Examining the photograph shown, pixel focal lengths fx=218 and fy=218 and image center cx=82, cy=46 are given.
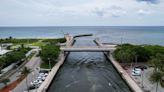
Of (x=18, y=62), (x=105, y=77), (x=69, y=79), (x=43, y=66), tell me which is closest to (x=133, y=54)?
(x=105, y=77)

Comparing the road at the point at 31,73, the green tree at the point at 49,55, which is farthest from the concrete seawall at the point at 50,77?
the road at the point at 31,73

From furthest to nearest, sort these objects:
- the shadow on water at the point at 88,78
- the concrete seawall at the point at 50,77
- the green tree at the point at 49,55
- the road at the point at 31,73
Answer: the green tree at the point at 49,55
the shadow on water at the point at 88,78
the road at the point at 31,73
the concrete seawall at the point at 50,77

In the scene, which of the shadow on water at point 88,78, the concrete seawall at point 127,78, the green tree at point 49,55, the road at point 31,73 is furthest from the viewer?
the green tree at point 49,55

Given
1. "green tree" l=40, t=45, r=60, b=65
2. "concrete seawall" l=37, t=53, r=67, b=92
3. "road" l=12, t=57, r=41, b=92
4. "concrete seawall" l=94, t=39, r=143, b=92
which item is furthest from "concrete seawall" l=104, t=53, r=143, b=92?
"road" l=12, t=57, r=41, b=92

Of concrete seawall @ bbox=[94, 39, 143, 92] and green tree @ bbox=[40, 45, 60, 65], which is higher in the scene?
green tree @ bbox=[40, 45, 60, 65]

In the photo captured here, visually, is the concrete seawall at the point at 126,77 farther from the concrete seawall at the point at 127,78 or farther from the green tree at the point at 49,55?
the green tree at the point at 49,55

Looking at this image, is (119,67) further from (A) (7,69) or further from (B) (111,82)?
(A) (7,69)

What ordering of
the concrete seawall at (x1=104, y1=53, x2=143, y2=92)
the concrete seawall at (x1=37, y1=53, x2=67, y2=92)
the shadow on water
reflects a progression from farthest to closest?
the shadow on water < the concrete seawall at (x1=37, y1=53, x2=67, y2=92) < the concrete seawall at (x1=104, y1=53, x2=143, y2=92)

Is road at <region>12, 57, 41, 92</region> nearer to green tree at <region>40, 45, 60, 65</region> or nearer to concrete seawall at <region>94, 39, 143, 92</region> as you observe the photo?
green tree at <region>40, 45, 60, 65</region>

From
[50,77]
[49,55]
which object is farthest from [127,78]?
[49,55]
